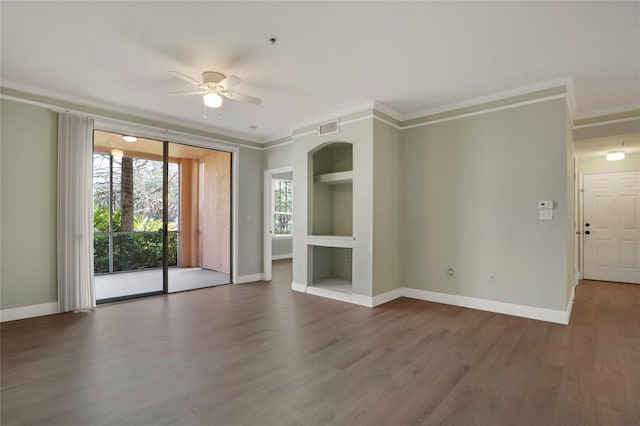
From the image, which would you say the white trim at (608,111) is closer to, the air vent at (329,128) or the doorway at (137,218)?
the air vent at (329,128)

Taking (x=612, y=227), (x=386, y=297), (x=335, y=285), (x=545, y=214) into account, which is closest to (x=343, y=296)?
(x=335, y=285)

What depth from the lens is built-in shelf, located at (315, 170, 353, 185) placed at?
200 inches

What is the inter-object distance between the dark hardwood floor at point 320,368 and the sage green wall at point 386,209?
0.64 m

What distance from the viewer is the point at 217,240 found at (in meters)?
7.23

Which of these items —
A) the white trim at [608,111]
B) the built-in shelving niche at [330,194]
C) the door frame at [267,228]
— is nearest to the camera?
the white trim at [608,111]

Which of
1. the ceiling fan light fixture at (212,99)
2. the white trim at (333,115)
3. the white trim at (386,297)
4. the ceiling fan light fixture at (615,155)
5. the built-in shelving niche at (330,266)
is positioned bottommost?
the white trim at (386,297)

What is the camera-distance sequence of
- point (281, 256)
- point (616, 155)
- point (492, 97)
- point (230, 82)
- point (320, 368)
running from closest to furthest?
point (320, 368), point (230, 82), point (492, 97), point (616, 155), point (281, 256)

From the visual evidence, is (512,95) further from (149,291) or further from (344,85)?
(149,291)

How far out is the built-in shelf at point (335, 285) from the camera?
16.6ft

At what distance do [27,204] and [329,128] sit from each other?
4.24 meters

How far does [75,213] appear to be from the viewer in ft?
14.1

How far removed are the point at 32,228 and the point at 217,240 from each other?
3.50 m

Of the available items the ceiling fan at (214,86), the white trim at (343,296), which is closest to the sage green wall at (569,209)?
the white trim at (343,296)

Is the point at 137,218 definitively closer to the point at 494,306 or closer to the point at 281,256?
the point at 281,256
